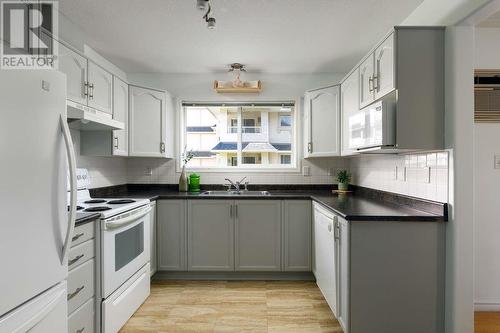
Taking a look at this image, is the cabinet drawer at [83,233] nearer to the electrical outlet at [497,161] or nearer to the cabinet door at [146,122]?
the cabinet door at [146,122]

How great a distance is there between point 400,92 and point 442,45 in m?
0.41

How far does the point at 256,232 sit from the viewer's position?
3.19 meters

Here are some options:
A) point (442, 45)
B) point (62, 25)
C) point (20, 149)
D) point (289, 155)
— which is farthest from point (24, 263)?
point (289, 155)

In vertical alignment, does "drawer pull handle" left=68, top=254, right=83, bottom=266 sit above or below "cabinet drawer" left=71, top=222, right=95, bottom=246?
below

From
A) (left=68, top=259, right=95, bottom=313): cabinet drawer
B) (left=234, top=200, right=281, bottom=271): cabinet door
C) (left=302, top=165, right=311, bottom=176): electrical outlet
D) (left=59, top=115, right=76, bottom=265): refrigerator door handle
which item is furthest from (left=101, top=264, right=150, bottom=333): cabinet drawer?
(left=302, top=165, right=311, bottom=176): electrical outlet

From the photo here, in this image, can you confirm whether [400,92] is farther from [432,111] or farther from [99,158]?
[99,158]

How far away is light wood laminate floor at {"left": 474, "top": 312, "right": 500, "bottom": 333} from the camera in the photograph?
7.12 feet

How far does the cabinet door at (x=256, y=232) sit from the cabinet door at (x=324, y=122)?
816 mm

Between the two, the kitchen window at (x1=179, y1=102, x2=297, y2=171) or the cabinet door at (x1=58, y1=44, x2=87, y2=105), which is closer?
the cabinet door at (x1=58, y1=44, x2=87, y2=105)

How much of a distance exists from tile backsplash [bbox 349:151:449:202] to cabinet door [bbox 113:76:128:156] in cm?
263

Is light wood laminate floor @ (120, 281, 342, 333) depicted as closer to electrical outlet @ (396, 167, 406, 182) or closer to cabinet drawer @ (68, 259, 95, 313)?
cabinet drawer @ (68, 259, 95, 313)

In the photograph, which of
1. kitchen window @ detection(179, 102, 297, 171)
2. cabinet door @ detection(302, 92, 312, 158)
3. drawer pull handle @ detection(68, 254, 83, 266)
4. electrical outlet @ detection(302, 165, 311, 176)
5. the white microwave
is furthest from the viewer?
kitchen window @ detection(179, 102, 297, 171)

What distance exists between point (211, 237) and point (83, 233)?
1.53 m

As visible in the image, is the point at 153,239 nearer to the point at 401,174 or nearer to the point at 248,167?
the point at 248,167
